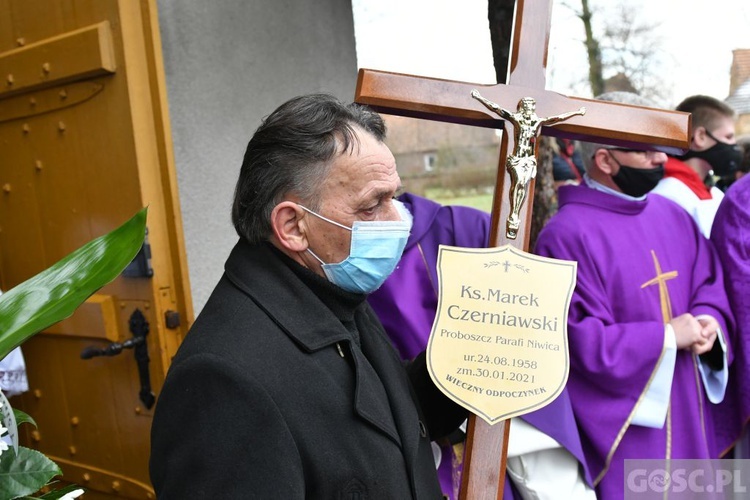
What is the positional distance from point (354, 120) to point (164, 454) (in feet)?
2.45

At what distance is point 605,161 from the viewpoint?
2.32 m

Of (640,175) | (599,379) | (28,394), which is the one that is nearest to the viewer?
(599,379)

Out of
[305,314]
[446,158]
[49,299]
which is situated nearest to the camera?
[49,299]

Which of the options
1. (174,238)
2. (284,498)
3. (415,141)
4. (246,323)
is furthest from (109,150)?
(415,141)

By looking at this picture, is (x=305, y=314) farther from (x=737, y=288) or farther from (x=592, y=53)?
(x=592, y=53)

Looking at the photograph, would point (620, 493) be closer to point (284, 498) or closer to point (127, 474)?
point (284, 498)

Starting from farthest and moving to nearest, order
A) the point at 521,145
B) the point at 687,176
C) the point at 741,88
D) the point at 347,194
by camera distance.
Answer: the point at 741,88 < the point at 687,176 < the point at 521,145 < the point at 347,194

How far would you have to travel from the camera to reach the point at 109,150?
2.36 metres

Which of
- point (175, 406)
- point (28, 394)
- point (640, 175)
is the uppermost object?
point (640, 175)

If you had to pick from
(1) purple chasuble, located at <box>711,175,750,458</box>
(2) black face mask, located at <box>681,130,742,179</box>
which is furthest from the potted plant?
(2) black face mask, located at <box>681,130,742,179</box>

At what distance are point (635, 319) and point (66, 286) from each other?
5.88 feet

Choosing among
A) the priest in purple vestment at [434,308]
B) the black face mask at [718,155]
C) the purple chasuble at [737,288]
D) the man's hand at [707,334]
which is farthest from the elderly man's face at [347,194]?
the black face mask at [718,155]

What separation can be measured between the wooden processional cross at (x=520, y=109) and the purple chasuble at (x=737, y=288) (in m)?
0.62

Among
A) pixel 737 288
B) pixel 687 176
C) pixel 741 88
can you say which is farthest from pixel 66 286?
pixel 741 88
